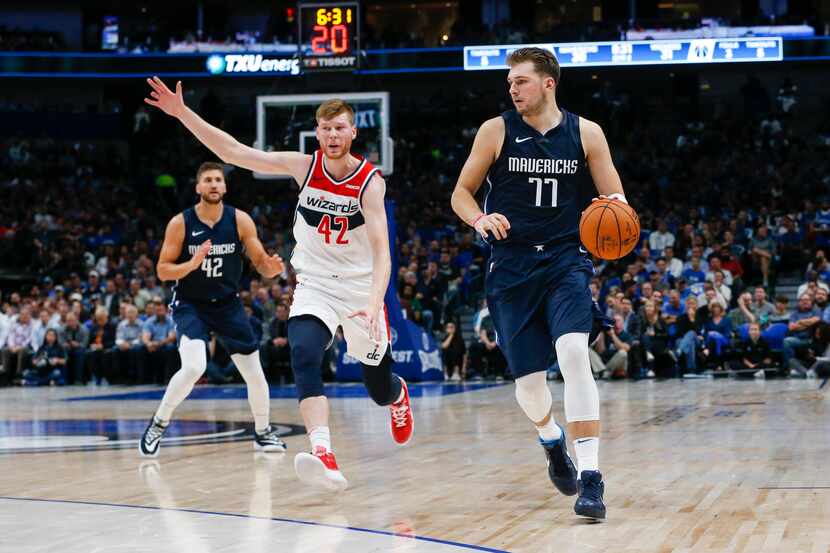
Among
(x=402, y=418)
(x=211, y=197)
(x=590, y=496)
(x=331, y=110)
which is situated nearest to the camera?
(x=590, y=496)

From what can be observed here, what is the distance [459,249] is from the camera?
22562mm

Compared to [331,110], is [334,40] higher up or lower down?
higher up

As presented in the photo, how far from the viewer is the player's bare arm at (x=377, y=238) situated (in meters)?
6.10

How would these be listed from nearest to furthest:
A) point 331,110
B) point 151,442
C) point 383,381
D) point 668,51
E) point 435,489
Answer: point 331,110
point 435,489
point 383,381
point 151,442
point 668,51

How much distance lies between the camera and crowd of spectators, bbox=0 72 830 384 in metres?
17.2

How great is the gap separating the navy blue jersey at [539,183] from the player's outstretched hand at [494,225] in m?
0.30

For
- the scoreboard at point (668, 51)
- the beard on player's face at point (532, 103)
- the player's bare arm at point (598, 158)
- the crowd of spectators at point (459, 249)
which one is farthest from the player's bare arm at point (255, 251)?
the scoreboard at point (668, 51)

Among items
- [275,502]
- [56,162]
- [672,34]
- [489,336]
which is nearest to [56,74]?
[56,162]

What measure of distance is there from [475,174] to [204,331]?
3.70 metres

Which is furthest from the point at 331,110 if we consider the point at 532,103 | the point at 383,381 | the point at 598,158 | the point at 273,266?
the point at 273,266

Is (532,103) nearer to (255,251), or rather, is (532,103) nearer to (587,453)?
(587,453)

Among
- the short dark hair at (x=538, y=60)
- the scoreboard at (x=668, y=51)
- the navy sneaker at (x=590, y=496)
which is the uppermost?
the scoreboard at (x=668, y=51)

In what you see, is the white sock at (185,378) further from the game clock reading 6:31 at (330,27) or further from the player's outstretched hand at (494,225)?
the game clock reading 6:31 at (330,27)

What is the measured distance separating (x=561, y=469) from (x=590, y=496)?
651 mm
